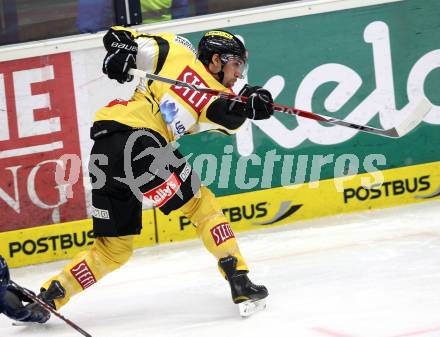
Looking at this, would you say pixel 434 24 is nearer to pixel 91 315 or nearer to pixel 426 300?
pixel 426 300

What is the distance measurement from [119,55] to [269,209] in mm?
1806

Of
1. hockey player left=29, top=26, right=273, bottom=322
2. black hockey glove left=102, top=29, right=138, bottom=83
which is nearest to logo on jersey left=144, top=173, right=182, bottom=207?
hockey player left=29, top=26, right=273, bottom=322

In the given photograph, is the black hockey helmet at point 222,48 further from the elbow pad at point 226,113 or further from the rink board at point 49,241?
the rink board at point 49,241

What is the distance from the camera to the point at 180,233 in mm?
5246

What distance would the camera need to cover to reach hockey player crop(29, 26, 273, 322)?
368cm

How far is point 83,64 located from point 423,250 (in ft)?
7.16

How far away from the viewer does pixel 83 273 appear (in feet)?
12.5

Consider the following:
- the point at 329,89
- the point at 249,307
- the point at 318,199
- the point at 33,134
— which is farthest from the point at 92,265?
the point at 329,89

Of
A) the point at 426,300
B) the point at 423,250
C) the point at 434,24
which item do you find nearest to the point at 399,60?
the point at 434,24

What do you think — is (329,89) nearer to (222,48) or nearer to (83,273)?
(222,48)

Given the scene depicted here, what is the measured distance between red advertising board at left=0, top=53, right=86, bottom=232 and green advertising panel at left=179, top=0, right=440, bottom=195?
730 millimetres

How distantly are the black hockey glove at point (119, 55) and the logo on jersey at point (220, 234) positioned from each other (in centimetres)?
76

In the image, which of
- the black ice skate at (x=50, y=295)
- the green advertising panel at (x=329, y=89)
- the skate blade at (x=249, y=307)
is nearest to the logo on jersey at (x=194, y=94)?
the skate blade at (x=249, y=307)

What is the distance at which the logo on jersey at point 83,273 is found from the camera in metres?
3.80
